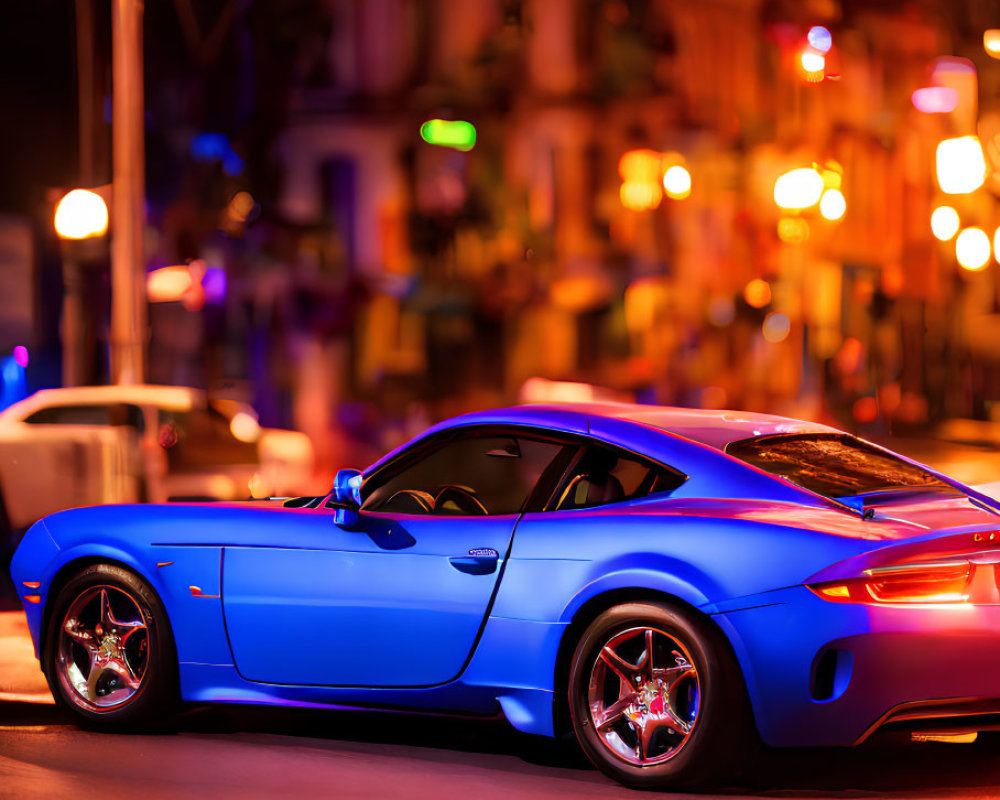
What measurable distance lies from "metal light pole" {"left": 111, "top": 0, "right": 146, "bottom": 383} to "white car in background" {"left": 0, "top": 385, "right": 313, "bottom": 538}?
13.3 inches

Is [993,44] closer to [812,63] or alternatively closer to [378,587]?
[812,63]

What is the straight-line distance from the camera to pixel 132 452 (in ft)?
46.5

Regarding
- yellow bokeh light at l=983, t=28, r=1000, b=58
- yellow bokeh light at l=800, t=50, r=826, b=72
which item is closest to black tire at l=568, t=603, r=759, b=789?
yellow bokeh light at l=983, t=28, r=1000, b=58

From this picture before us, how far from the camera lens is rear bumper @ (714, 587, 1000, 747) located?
16.9 feet

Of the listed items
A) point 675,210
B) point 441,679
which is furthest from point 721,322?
point 441,679

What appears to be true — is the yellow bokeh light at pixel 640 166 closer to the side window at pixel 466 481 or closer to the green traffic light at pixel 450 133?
the green traffic light at pixel 450 133

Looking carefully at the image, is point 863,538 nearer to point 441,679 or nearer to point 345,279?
point 441,679

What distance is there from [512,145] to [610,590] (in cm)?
3703

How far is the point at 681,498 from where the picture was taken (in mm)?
5719

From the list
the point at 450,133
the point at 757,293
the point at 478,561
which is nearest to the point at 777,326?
the point at 757,293

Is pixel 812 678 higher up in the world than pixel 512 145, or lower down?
lower down

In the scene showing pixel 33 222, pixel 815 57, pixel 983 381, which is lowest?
pixel 983 381

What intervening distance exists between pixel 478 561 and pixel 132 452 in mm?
8707

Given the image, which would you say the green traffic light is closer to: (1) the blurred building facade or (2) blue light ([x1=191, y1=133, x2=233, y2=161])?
(1) the blurred building facade
